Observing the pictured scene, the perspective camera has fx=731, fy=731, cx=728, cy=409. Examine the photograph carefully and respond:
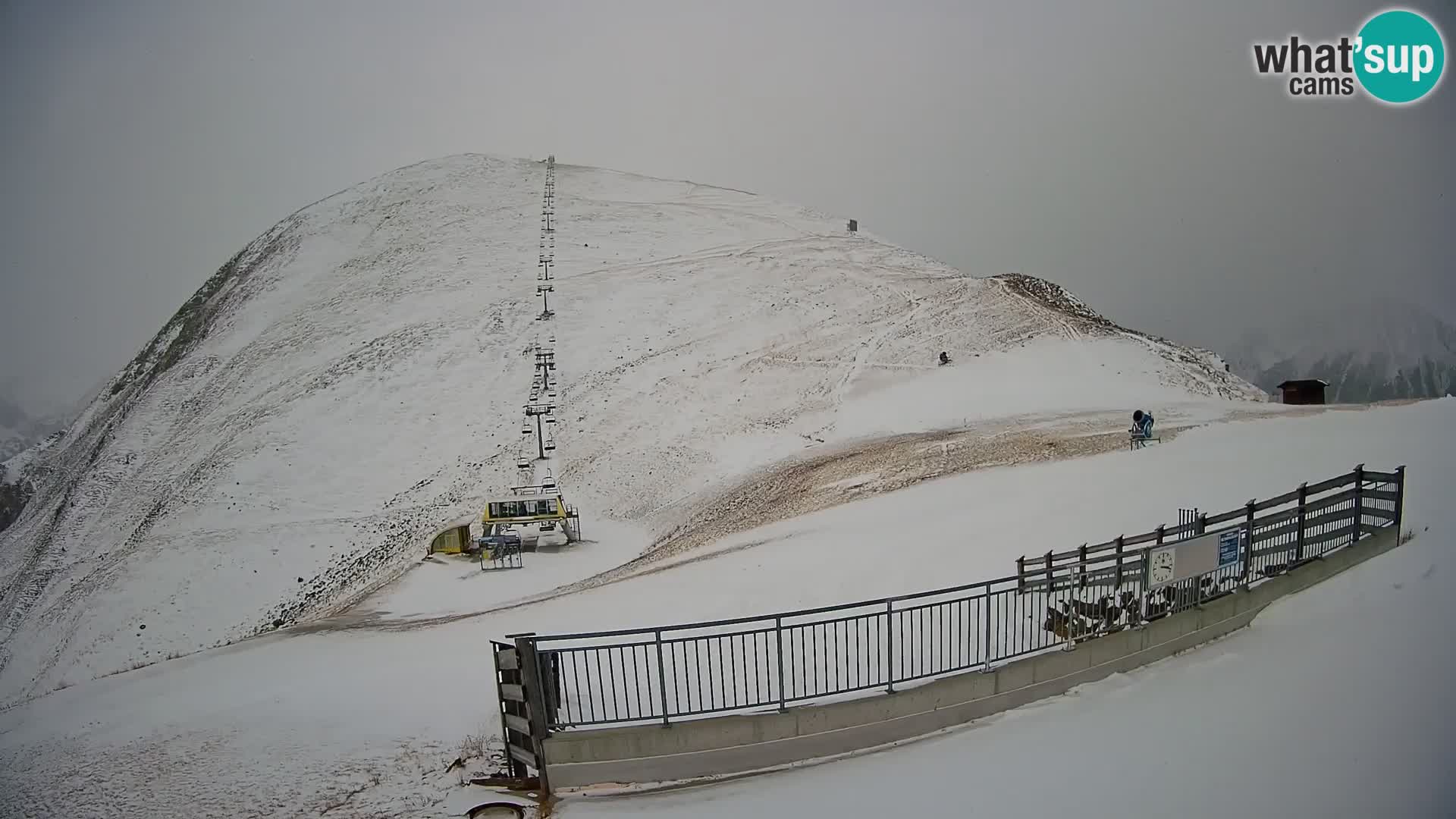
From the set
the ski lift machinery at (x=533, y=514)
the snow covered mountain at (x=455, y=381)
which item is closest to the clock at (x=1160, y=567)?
the snow covered mountain at (x=455, y=381)

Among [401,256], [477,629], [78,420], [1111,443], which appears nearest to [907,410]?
[1111,443]

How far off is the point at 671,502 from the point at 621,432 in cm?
501

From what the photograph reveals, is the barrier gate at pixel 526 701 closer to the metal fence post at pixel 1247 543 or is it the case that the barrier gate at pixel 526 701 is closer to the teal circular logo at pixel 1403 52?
the metal fence post at pixel 1247 543

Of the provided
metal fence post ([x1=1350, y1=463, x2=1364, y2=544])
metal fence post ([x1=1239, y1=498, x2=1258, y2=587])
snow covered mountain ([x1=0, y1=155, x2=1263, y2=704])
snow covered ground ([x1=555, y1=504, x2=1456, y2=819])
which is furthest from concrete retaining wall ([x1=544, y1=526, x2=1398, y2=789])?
snow covered mountain ([x1=0, y1=155, x2=1263, y2=704])

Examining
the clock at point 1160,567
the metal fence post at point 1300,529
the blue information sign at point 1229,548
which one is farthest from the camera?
the metal fence post at point 1300,529

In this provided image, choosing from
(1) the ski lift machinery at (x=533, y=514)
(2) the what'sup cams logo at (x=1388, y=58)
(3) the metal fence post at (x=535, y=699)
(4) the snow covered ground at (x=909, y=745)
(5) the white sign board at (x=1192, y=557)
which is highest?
(2) the what'sup cams logo at (x=1388, y=58)

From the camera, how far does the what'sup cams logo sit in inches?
367

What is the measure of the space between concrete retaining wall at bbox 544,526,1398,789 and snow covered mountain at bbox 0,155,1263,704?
281 inches

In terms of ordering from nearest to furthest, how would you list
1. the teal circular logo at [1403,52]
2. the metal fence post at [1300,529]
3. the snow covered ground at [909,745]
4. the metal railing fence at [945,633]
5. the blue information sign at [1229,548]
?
the snow covered ground at [909,745]
the metal railing fence at [945,633]
the blue information sign at [1229,548]
the metal fence post at [1300,529]
the teal circular logo at [1403,52]

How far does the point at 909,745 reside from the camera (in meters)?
7.19

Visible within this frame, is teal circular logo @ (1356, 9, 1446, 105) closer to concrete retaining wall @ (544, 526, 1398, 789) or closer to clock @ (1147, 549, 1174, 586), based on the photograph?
clock @ (1147, 549, 1174, 586)

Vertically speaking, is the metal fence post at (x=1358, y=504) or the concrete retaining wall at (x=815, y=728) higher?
the metal fence post at (x=1358, y=504)

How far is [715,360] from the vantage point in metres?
32.7

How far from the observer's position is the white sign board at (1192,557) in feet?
26.1
